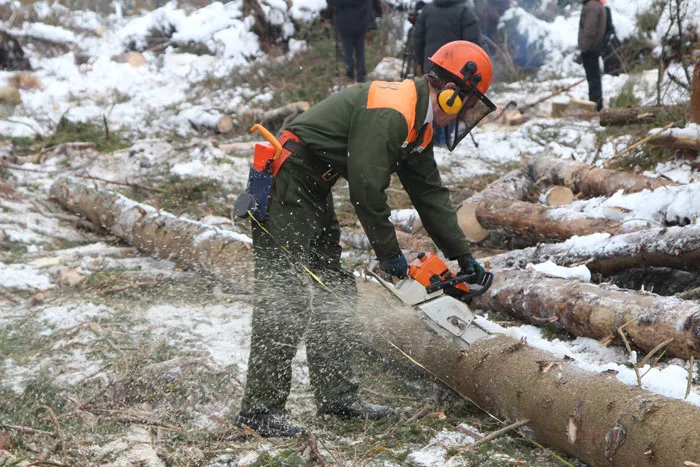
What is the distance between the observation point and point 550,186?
593cm

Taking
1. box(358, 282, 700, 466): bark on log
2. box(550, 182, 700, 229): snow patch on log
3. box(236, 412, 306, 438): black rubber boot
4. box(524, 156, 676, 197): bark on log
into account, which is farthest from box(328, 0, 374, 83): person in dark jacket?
box(236, 412, 306, 438): black rubber boot

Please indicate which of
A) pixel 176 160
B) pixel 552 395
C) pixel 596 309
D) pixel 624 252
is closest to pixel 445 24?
pixel 176 160

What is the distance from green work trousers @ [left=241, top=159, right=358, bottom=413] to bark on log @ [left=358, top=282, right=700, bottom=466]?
36 cm

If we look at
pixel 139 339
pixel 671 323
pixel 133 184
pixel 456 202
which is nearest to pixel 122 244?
pixel 133 184

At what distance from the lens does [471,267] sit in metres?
3.17

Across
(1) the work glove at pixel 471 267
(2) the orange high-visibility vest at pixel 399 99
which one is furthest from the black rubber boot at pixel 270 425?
(2) the orange high-visibility vest at pixel 399 99

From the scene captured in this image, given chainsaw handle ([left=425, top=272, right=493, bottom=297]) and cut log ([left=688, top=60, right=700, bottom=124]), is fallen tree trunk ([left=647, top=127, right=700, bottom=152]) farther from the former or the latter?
chainsaw handle ([left=425, top=272, right=493, bottom=297])

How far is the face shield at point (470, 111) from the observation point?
2.92m

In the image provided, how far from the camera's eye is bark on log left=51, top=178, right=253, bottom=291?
4641 mm

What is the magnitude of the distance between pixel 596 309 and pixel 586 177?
2.48 meters

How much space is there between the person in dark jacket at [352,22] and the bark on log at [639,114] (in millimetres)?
4289

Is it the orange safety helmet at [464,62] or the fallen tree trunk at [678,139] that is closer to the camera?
the orange safety helmet at [464,62]

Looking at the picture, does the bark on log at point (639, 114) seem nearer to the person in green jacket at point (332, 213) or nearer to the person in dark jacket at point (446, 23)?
the person in dark jacket at point (446, 23)

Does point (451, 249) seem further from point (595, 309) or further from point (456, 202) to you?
point (456, 202)
